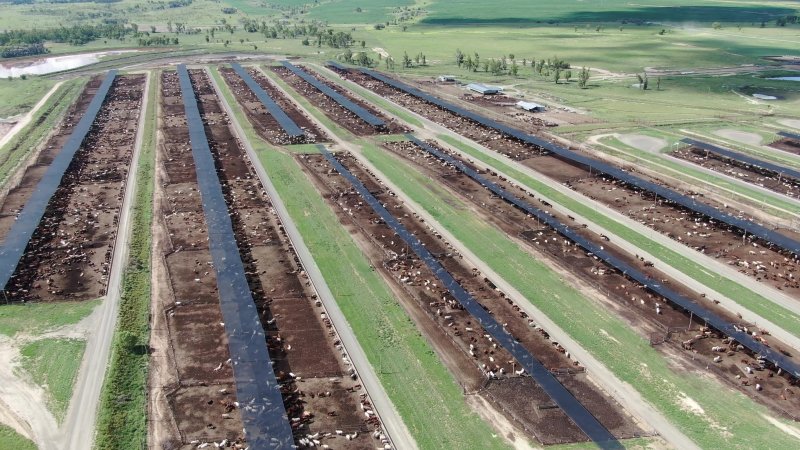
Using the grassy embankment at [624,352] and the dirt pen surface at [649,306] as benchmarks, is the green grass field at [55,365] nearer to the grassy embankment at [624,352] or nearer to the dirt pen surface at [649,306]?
the grassy embankment at [624,352]

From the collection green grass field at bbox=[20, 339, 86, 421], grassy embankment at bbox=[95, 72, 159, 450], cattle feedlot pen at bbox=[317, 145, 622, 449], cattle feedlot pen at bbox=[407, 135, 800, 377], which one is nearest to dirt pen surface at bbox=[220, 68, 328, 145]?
cattle feedlot pen at bbox=[407, 135, 800, 377]

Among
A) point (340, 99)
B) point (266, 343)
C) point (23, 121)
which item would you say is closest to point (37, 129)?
point (23, 121)

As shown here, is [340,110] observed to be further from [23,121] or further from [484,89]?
[23,121]

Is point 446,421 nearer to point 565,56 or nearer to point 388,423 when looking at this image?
point 388,423

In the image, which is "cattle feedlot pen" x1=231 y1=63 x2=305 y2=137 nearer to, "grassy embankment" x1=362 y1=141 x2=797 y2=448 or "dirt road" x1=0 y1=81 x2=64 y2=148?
"dirt road" x1=0 y1=81 x2=64 y2=148

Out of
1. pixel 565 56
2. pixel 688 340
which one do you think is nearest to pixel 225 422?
pixel 688 340

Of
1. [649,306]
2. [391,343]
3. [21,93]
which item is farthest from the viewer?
[21,93]
